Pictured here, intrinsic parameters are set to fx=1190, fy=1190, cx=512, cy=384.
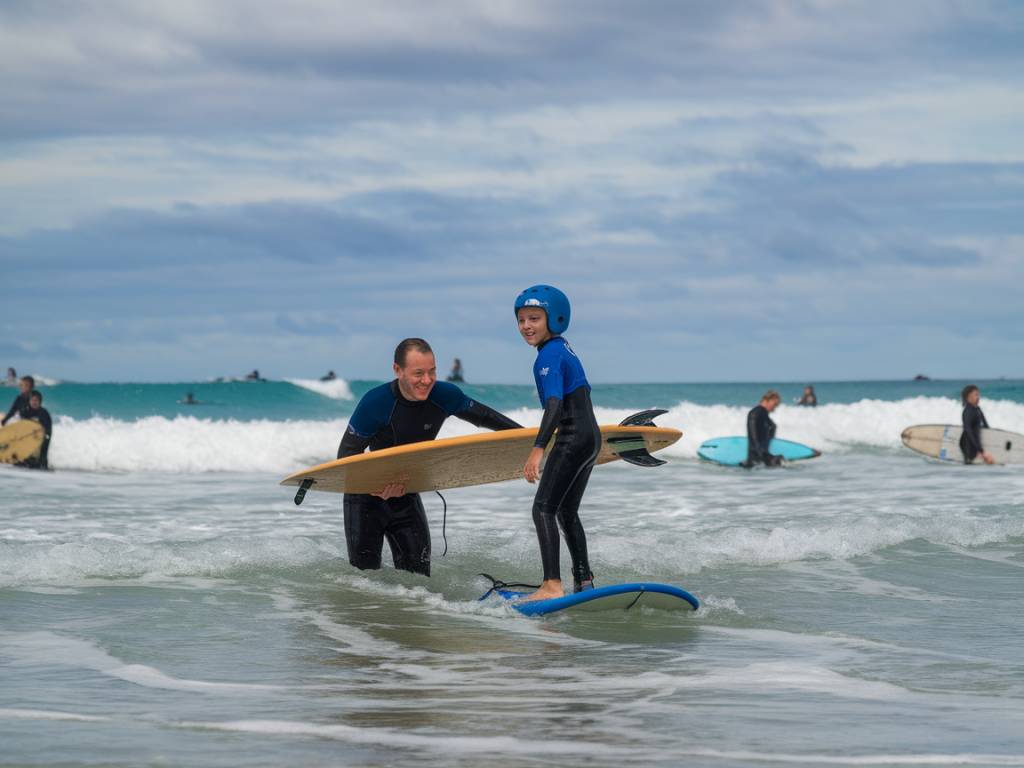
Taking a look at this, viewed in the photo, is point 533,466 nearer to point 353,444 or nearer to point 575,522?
point 575,522

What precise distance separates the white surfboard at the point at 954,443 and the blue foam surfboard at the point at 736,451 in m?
1.94

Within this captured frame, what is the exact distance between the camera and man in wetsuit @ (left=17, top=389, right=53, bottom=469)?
1702cm

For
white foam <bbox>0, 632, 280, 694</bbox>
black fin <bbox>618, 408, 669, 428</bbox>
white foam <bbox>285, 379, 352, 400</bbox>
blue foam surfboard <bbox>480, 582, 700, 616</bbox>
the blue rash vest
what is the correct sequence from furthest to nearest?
white foam <bbox>285, 379, 352, 400</bbox> → black fin <bbox>618, 408, 669, 428</bbox> → blue foam surfboard <bbox>480, 582, 700, 616</bbox> → the blue rash vest → white foam <bbox>0, 632, 280, 694</bbox>

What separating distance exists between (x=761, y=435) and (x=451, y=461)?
11.7 m

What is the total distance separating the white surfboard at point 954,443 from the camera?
60.4 feet

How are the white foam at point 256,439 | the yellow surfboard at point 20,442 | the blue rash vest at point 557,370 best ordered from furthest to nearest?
the white foam at point 256,439, the yellow surfboard at point 20,442, the blue rash vest at point 557,370

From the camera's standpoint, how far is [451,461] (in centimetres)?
684

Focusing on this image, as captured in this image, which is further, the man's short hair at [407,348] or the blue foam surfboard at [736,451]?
the blue foam surfboard at [736,451]

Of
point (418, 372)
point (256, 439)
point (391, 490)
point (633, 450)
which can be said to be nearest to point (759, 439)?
point (256, 439)

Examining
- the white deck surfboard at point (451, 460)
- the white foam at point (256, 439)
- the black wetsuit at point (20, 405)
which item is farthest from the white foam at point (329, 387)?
the white deck surfboard at point (451, 460)

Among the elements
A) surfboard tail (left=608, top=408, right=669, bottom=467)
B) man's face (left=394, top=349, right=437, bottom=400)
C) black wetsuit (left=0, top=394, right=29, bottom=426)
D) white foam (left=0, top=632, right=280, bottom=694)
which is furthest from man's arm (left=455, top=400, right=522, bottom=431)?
black wetsuit (left=0, top=394, right=29, bottom=426)

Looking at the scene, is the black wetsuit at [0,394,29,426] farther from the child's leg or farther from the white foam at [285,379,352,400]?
the white foam at [285,379,352,400]

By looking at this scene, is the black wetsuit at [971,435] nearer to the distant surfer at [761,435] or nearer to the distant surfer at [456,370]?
the distant surfer at [761,435]

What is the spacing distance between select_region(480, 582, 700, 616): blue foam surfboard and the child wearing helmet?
0.09 m
